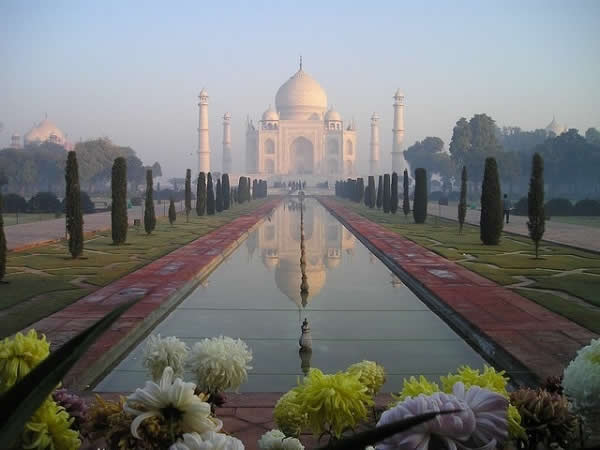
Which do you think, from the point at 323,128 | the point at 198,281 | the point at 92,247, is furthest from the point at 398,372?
the point at 323,128

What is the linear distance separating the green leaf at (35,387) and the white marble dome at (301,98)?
155ft

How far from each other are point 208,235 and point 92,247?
8.75 feet

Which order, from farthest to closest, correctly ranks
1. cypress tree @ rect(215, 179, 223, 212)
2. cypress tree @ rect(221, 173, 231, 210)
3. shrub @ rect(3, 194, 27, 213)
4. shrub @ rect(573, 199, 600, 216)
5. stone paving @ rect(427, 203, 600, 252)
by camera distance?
1. cypress tree @ rect(221, 173, 231, 210)
2. cypress tree @ rect(215, 179, 223, 212)
3. shrub @ rect(3, 194, 27, 213)
4. shrub @ rect(573, 199, 600, 216)
5. stone paving @ rect(427, 203, 600, 252)

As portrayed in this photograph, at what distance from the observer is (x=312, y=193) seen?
140 ft

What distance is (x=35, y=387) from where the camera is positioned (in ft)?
2.49

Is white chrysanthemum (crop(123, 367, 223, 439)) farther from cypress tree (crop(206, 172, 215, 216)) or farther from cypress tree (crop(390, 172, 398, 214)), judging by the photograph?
cypress tree (crop(390, 172, 398, 214))

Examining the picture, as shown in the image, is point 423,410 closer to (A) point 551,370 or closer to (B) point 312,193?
(A) point 551,370

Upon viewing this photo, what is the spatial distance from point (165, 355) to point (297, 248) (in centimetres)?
895

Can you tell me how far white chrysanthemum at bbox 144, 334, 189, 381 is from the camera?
5.49 feet

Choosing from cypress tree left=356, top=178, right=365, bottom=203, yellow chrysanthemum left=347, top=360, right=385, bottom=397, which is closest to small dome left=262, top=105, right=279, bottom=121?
cypress tree left=356, top=178, right=365, bottom=203

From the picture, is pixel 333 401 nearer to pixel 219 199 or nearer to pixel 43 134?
pixel 219 199

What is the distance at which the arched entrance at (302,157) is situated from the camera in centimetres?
4981

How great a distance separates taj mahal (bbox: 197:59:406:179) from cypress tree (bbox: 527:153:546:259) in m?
36.4

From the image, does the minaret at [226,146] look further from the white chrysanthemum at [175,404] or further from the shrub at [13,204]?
the white chrysanthemum at [175,404]
